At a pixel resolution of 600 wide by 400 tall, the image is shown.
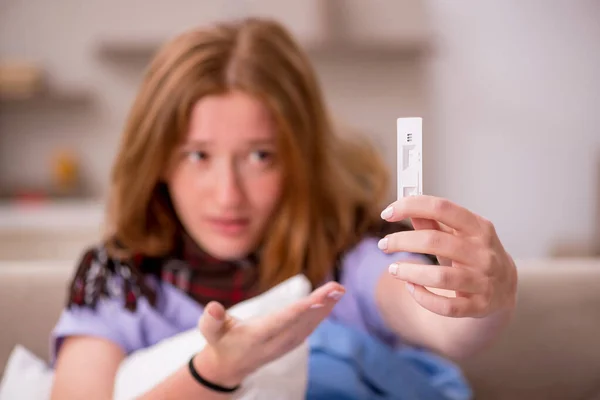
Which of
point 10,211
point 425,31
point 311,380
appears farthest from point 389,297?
point 425,31

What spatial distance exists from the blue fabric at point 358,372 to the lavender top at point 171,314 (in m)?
0.09

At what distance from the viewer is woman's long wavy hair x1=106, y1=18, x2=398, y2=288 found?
64cm

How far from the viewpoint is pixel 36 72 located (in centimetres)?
187

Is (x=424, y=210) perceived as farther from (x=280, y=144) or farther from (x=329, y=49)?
(x=329, y=49)

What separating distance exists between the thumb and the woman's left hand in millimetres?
111

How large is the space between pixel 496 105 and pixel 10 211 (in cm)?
141

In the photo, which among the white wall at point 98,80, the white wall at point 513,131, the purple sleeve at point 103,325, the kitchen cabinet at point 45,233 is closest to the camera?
the purple sleeve at point 103,325

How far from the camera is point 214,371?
0.43 m

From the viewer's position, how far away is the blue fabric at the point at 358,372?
55 centimetres

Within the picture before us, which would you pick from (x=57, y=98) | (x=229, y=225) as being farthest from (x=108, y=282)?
(x=57, y=98)

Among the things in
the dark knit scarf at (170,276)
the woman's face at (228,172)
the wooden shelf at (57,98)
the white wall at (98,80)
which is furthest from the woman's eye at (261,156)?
the wooden shelf at (57,98)

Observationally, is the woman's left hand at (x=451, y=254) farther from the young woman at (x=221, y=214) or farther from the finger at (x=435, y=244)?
the young woman at (x=221, y=214)

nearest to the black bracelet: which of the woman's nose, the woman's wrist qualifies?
the woman's wrist

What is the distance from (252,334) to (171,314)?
312mm
